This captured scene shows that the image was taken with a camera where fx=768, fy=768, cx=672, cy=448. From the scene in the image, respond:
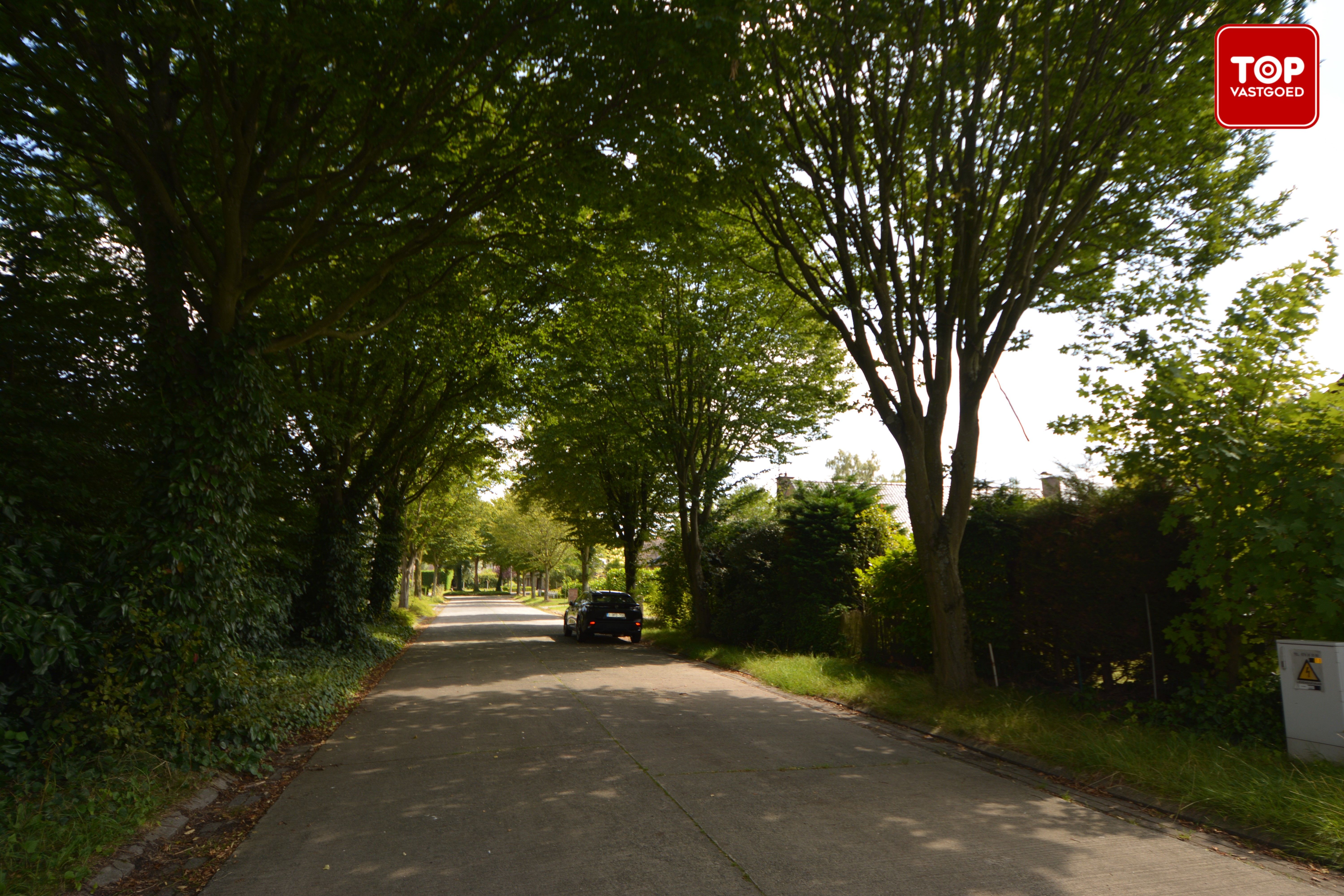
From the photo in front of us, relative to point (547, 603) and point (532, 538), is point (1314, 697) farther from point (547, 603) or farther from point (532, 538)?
point (547, 603)

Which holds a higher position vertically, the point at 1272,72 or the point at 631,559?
the point at 1272,72

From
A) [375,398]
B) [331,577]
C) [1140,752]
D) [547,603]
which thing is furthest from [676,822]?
[547,603]

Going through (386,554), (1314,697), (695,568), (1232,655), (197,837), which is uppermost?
(386,554)

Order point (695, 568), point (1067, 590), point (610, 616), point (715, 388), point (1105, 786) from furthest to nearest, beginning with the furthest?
point (610, 616), point (695, 568), point (715, 388), point (1067, 590), point (1105, 786)

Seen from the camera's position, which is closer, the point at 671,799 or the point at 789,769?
the point at 671,799

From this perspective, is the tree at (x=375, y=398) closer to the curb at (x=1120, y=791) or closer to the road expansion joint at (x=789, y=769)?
the road expansion joint at (x=789, y=769)

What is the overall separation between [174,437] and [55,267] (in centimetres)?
333

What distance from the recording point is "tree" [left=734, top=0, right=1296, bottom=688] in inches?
346

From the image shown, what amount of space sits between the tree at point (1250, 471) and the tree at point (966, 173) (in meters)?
2.30

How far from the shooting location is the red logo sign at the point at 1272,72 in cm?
830

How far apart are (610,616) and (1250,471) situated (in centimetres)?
1720

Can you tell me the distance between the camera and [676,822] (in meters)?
5.46

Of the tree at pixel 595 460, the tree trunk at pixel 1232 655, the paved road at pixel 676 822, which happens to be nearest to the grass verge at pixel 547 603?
the tree at pixel 595 460

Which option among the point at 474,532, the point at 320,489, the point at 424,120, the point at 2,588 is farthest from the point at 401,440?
the point at 474,532
